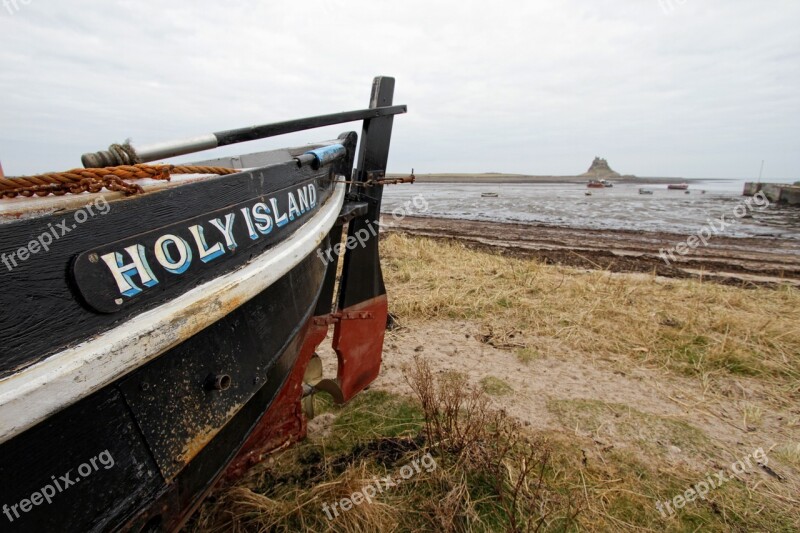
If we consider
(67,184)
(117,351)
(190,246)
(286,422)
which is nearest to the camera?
(117,351)

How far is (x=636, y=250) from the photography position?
37.5 ft

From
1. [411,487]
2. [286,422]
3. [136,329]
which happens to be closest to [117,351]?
[136,329]

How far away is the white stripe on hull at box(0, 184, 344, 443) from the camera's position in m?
0.84

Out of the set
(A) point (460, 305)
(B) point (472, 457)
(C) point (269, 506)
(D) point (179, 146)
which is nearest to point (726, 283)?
(A) point (460, 305)

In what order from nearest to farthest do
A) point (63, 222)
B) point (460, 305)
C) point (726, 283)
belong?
point (63, 222)
point (460, 305)
point (726, 283)

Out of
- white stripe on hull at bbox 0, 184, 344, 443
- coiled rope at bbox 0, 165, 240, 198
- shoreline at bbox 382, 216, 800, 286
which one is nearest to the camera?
white stripe on hull at bbox 0, 184, 344, 443

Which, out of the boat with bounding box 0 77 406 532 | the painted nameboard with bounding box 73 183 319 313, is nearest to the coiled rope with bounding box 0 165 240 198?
the boat with bounding box 0 77 406 532

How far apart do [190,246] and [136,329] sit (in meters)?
0.32

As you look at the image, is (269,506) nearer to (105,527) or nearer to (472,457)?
(472,457)

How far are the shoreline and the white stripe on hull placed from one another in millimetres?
8650

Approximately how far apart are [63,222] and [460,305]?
527 centimetres

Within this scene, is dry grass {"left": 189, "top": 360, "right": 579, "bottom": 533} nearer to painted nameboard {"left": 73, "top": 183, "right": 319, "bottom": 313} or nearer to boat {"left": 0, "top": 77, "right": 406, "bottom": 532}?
boat {"left": 0, "top": 77, "right": 406, "bottom": 532}

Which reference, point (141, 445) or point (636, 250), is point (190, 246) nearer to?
point (141, 445)

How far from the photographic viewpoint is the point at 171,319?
115 cm
